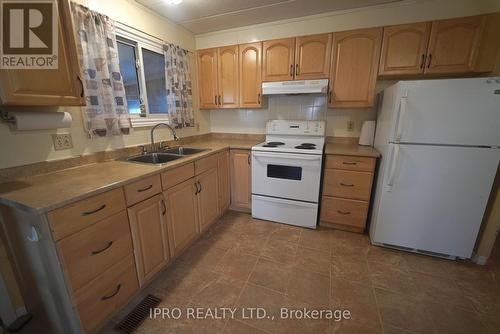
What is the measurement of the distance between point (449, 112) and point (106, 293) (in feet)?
8.76

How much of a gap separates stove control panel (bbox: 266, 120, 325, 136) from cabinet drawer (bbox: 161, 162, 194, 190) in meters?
1.29

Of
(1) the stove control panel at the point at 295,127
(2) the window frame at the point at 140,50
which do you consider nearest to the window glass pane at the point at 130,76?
(2) the window frame at the point at 140,50

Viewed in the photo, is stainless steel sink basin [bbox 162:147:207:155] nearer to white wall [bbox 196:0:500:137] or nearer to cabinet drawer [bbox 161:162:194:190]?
cabinet drawer [bbox 161:162:194:190]

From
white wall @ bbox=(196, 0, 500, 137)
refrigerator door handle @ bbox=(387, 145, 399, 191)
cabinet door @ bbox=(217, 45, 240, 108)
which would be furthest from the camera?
cabinet door @ bbox=(217, 45, 240, 108)

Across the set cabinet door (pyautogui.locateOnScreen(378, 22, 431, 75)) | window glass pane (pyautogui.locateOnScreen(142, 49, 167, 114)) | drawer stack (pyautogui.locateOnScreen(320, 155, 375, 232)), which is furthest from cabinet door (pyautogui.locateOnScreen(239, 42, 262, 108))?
cabinet door (pyautogui.locateOnScreen(378, 22, 431, 75))

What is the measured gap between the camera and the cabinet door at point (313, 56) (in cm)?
225

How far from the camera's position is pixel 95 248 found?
111 cm

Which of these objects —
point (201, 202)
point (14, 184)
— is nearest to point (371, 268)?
point (201, 202)

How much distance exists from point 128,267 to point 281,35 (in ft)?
9.15

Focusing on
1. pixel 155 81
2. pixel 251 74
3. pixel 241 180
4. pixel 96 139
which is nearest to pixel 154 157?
pixel 96 139

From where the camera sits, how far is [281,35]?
8.13ft

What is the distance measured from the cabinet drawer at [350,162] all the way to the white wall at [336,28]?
2.04 ft

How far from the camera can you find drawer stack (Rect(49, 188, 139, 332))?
0.98 meters

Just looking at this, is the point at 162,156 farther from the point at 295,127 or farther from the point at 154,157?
the point at 295,127
